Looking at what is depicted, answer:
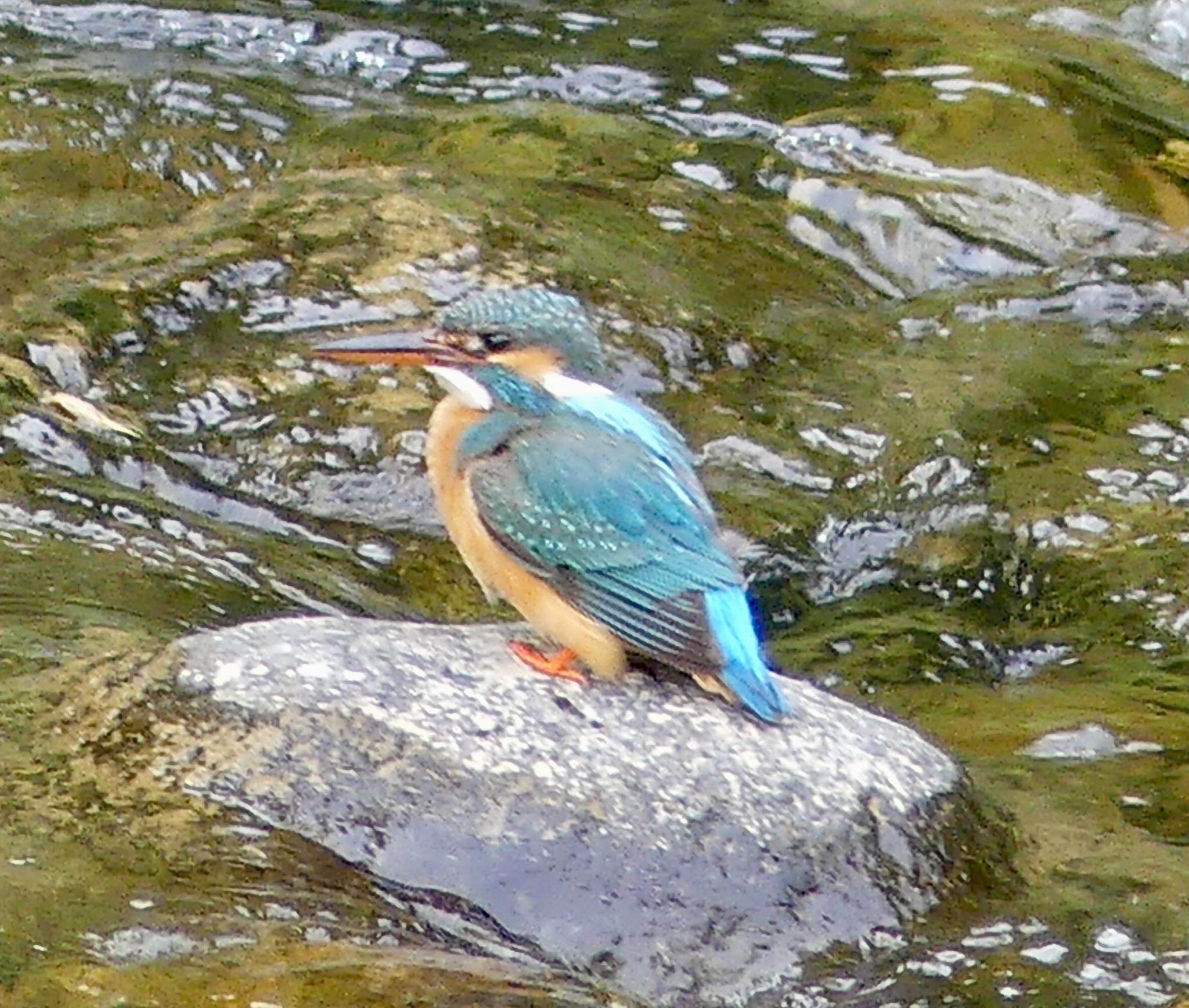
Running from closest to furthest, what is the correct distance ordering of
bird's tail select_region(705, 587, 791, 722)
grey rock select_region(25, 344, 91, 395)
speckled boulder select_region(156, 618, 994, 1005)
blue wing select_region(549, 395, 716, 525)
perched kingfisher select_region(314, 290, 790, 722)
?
speckled boulder select_region(156, 618, 994, 1005) < bird's tail select_region(705, 587, 791, 722) < perched kingfisher select_region(314, 290, 790, 722) < blue wing select_region(549, 395, 716, 525) < grey rock select_region(25, 344, 91, 395)

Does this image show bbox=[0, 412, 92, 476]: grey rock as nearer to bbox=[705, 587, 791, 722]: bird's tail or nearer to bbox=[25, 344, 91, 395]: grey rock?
bbox=[25, 344, 91, 395]: grey rock

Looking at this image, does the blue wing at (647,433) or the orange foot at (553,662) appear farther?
the blue wing at (647,433)

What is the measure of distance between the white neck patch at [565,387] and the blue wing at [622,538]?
0.07 metres

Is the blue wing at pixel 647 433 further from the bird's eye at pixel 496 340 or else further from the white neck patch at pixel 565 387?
the bird's eye at pixel 496 340

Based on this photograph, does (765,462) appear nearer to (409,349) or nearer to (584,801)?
(409,349)

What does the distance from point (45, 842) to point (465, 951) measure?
0.86m

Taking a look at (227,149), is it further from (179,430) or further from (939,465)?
(939,465)

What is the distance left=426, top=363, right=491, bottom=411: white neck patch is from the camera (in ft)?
16.6

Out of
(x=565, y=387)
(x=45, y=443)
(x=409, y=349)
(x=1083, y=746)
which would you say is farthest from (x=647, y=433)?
(x=45, y=443)

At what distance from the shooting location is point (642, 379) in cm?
747

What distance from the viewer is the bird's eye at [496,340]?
502 cm

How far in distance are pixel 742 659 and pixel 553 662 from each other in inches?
16.8

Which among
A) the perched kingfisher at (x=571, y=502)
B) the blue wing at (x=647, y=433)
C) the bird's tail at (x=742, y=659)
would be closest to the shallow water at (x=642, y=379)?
the bird's tail at (x=742, y=659)

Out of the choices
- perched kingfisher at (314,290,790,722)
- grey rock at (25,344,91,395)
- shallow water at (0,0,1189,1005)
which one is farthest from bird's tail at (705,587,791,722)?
grey rock at (25,344,91,395)
